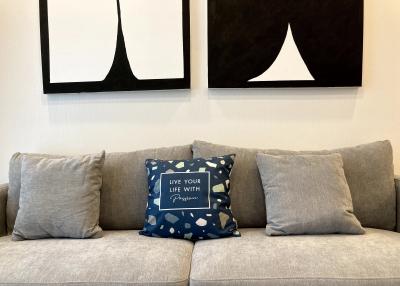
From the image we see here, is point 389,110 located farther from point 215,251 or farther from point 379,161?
point 215,251

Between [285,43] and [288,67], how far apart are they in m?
0.14

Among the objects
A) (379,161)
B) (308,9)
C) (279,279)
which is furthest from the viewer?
(308,9)

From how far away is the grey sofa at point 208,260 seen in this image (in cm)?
157

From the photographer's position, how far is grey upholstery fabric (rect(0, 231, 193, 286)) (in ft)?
5.20

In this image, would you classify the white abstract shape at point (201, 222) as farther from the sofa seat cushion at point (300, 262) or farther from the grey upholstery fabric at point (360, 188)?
the grey upholstery fabric at point (360, 188)

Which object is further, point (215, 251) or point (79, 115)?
point (79, 115)

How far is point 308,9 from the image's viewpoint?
2363 millimetres

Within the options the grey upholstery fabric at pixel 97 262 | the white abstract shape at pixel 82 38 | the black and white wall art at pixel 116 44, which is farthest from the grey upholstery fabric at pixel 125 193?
the white abstract shape at pixel 82 38

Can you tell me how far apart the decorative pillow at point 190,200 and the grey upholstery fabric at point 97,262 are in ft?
0.27

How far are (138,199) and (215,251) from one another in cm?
60

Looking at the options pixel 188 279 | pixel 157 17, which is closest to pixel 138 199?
pixel 188 279

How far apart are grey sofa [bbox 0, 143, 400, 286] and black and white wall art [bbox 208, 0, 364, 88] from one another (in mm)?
877

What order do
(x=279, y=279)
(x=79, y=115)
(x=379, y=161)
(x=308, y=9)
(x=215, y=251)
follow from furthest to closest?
(x=79, y=115) → (x=308, y=9) → (x=379, y=161) → (x=215, y=251) → (x=279, y=279)

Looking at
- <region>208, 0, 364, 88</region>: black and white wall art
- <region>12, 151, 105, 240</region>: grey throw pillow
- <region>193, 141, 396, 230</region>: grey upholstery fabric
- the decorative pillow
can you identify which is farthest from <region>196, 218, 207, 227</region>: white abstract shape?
<region>208, 0, 364, 88</region>: black and white wall art
